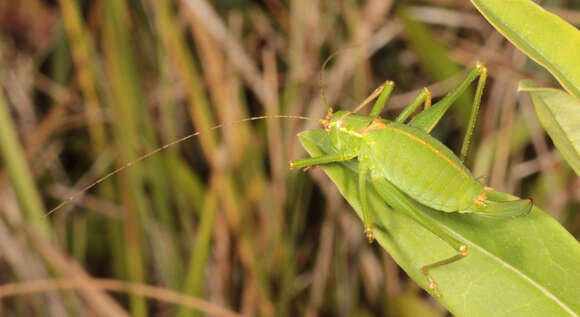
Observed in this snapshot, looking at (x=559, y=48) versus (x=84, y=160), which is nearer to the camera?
(x=559, y=48)

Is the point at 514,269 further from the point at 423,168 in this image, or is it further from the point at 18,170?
the point at 18,170

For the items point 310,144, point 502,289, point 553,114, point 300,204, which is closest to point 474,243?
point 502,289

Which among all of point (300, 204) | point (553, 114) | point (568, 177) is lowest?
point (568, 177)

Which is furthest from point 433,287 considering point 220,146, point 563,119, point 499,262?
point 220,146

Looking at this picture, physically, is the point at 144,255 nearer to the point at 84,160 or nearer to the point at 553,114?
the point at 84,160

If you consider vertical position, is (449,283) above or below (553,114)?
below

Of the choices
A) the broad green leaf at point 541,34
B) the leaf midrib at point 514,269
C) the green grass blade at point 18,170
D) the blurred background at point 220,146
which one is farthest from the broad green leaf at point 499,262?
the green grass blade at point 18,170

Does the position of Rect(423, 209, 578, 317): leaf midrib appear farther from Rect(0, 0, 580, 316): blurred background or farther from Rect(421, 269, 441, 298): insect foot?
Rect(0, 0, 580, 316): blurred background
